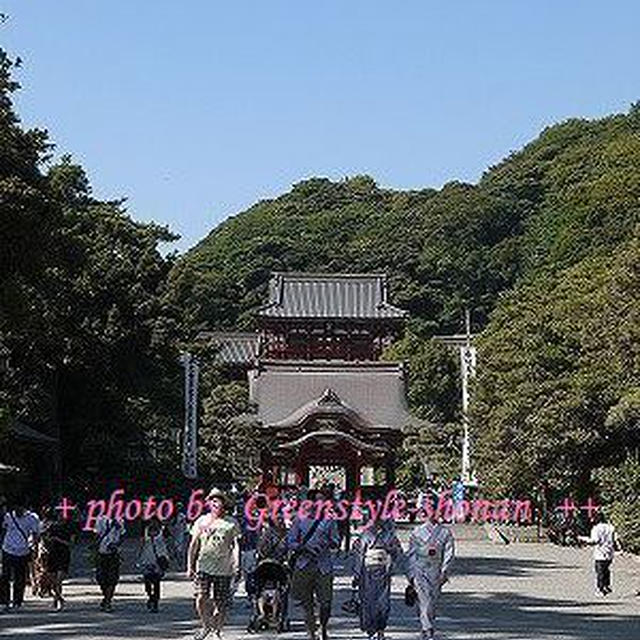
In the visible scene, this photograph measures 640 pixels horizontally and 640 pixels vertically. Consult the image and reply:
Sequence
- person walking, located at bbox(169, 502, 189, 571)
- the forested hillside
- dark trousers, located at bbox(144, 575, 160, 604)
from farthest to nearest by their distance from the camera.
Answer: the forested hillside, person walking, located at bbox(169, 502, 189, 571), dark trousers, located at bbox(144, 575, 160, 604)

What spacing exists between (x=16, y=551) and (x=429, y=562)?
6.19 meters

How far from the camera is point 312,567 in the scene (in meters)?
12.0

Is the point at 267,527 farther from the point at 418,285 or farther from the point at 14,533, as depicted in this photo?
the point at 418,285

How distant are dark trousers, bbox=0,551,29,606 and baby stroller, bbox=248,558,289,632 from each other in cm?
409

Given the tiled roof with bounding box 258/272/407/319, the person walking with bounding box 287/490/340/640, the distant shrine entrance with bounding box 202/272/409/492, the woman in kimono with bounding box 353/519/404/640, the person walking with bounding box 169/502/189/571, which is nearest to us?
the woman in kimono with bounding box 353/519/404/640

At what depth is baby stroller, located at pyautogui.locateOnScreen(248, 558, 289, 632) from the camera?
13.1 m

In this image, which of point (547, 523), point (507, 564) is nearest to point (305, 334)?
point (547, 523)

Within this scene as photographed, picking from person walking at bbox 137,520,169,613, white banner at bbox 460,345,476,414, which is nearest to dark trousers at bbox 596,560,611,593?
person walking at bbox 137,520,169,613

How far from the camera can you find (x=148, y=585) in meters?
15.9

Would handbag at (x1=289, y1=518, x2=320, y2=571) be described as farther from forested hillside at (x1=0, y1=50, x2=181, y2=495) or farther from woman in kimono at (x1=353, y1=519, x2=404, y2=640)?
forested hillside at (x1=0, y1=50, x2=181, y2=495)

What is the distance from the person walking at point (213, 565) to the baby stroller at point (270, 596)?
1072 mm

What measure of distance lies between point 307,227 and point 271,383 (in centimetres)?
6873

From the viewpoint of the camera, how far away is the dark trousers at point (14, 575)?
1589 centimetres

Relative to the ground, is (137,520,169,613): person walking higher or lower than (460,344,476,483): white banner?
lower
